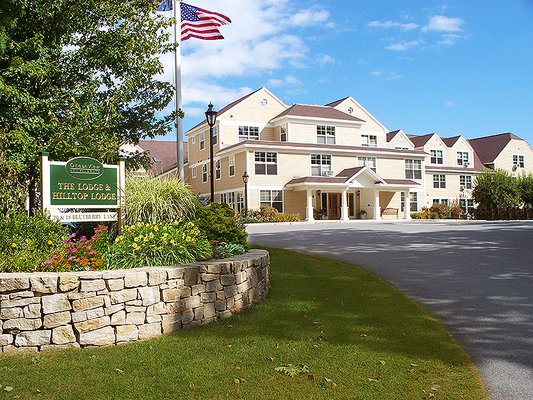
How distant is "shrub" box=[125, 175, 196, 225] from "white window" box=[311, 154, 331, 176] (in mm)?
29418

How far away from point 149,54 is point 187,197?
13.6 feet

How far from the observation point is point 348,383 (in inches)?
175

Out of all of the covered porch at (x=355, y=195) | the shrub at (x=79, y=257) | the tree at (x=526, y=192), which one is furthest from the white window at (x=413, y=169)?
the shrub at (x=79, y=257)

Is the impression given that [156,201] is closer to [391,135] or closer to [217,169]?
[217,169]

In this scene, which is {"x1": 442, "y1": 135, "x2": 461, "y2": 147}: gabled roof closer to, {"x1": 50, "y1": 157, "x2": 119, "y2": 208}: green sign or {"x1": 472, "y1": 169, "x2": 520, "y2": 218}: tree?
{"x1": 472, "y1": 169, "x2": 520, "y2": 218}: tree

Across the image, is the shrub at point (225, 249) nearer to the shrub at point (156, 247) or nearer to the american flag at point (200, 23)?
the shrub at point (156, 247)

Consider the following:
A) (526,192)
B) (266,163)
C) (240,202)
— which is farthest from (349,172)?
(526,192)

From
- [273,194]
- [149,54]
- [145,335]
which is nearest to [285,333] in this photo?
[145,335]

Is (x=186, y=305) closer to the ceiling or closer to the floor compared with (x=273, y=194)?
closer to the floor

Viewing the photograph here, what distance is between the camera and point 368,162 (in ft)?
133

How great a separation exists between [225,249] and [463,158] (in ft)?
161

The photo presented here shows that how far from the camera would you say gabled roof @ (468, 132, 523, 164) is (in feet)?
180

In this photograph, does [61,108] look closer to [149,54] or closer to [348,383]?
[149,54]

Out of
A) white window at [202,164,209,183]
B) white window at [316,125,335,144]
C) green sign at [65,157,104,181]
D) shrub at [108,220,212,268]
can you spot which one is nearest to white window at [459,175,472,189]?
white window at [316,125,335,144]
